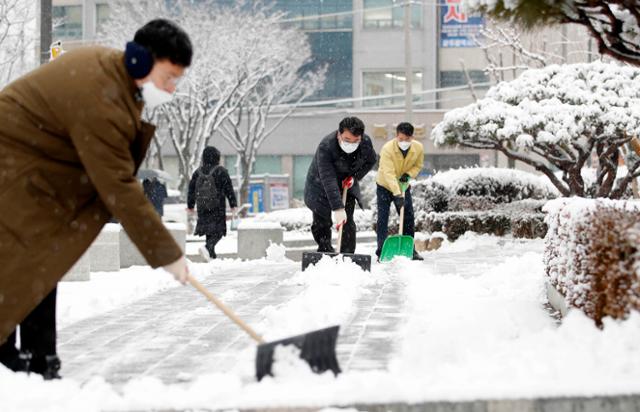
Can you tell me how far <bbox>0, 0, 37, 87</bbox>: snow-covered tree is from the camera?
2227cm

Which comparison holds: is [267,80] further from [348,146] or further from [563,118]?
[348,146]

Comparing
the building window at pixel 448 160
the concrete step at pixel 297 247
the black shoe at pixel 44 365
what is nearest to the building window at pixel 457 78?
the building window at pixel 448 160

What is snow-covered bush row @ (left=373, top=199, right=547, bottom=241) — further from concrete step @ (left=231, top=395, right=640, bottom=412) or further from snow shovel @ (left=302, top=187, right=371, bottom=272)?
concrete step @ (left=231, top=395, right=640, bottom=412)

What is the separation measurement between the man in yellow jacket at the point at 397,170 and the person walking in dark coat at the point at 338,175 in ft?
3.63

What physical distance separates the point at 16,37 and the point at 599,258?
21362mm

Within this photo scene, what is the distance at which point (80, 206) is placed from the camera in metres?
4.62

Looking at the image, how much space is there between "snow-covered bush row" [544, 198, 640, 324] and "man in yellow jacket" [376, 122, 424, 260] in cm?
537

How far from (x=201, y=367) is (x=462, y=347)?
130cm

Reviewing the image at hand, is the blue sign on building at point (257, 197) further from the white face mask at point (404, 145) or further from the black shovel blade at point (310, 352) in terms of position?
the black shovel blade at point (310, 352)

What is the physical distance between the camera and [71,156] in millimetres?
4508

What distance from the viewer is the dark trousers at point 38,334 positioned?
4781 mm

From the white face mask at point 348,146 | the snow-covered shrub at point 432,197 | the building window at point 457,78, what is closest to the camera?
the white face mask at point 348,146

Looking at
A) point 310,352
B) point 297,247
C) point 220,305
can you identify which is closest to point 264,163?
point 297,247

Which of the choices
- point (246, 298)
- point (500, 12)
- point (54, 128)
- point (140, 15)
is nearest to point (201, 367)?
point (54, 128)
